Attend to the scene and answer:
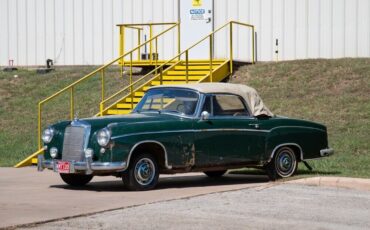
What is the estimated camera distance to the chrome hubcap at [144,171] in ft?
41.9

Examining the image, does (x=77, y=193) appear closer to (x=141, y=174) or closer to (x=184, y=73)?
(x=141, y=174)

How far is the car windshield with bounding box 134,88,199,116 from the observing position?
13.5 m

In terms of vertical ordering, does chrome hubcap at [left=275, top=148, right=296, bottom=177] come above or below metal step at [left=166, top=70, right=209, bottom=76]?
below

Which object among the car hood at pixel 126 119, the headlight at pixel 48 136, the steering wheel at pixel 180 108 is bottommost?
the headlight at pixel 48 136

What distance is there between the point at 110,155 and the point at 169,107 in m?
1.60

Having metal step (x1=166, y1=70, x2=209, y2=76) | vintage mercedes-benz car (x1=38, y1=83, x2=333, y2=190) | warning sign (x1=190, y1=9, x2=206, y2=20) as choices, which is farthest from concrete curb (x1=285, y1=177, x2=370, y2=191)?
warning sign (x1=190, y1=9, x2=206, y2=20)

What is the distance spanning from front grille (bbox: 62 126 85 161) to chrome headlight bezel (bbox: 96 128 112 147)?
0.34 metres

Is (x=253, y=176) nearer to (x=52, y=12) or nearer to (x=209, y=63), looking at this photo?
(x=209, y=63)

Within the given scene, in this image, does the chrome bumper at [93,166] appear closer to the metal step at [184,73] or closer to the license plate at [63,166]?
the license plate at [63,166]

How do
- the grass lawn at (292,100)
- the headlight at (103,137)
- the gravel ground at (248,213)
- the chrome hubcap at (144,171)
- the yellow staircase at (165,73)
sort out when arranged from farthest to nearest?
the yellow staircase at (165,73), the grass lawn at (292,100), the chrome hubcap at (144,171), the headlight at (103,137), the gravel ground at (248,213)

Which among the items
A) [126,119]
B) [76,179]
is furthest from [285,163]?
[76,179]

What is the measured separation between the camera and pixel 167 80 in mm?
21719

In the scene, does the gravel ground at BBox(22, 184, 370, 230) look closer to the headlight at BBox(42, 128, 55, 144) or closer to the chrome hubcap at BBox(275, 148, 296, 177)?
the chrome hubcap at BBox(275, 148, 296, 177)

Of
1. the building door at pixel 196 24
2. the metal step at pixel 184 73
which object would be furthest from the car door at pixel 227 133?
the building door at pixel 196 24
